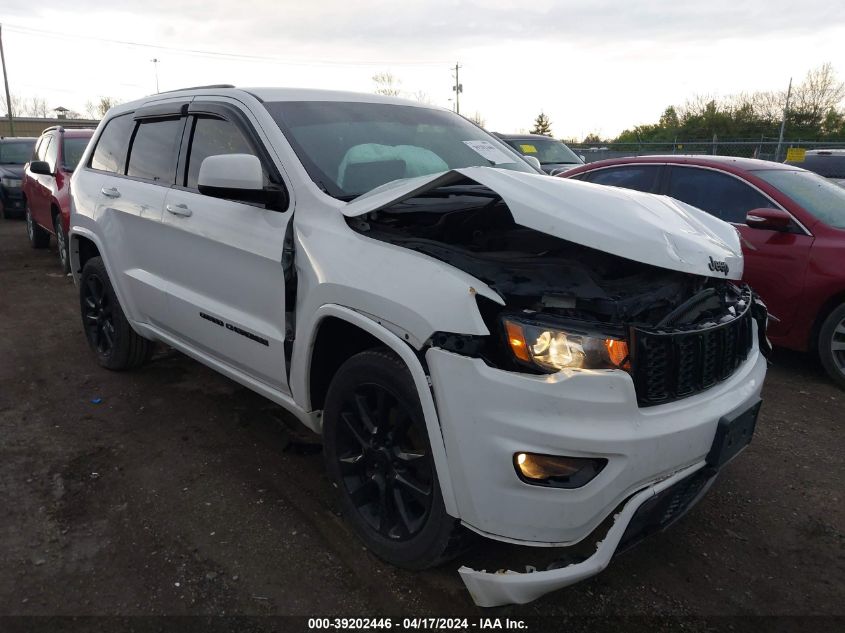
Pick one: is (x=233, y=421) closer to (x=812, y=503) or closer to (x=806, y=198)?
(x=812, y=503)

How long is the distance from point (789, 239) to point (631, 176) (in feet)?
5.12

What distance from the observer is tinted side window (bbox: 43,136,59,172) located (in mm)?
8328

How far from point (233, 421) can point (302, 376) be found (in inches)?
56.0

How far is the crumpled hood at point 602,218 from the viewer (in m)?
2.10

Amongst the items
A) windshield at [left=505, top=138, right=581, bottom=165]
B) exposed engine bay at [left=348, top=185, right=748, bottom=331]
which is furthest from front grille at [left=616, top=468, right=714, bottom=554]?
windshield at [left=505, top=138, right=581, bottom=165]

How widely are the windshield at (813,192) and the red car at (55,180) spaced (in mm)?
7067

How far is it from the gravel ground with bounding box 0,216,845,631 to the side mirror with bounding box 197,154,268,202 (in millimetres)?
1437

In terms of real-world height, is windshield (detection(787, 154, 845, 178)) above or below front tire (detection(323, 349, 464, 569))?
above

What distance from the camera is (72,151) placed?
8445mm

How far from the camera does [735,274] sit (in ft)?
8.16

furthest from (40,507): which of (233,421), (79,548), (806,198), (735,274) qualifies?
(806,198)

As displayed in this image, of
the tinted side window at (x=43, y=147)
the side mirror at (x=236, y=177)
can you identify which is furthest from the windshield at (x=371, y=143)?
the tinted side window at (x=43, y=147)

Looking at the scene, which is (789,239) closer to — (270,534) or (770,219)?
(770,219)

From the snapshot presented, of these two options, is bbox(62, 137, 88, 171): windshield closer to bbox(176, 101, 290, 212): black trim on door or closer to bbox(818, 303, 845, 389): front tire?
bbox(176, 101, 290, 212): black trim on door
